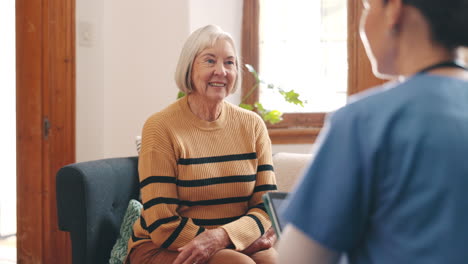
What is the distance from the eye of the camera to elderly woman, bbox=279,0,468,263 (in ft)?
1.84

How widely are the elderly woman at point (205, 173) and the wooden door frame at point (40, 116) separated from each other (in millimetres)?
1124

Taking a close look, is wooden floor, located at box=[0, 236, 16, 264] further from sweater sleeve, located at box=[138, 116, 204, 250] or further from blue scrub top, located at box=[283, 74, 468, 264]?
blue scrub top, located at box=[283, 74, 468, 264]

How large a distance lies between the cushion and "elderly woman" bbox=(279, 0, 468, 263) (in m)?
1.35

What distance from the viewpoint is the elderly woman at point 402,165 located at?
56cm

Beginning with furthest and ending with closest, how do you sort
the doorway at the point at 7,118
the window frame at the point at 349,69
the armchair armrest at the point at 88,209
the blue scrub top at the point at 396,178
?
the doorway at the point at 7,118, the window frame at the point at 349,69, the armchair armrest at the point at 88,209, the blue scrub top at the point at 396,178

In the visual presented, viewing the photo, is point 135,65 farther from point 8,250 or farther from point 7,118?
point 8,250

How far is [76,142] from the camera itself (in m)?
2.95

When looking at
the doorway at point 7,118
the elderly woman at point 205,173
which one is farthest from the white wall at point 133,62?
the elderly woman at point 205,173

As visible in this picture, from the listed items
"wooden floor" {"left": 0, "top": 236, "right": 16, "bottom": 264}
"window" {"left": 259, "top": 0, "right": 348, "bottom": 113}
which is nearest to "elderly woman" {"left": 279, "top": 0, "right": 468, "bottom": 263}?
"window" {"left": 259, "top": 0, "right": 348, "bottom": 113}

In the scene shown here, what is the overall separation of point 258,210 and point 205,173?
0.22 meters

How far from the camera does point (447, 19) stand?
60 cm

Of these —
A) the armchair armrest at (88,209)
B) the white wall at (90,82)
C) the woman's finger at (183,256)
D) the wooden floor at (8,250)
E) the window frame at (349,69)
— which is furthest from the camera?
the window frame at (349,69)

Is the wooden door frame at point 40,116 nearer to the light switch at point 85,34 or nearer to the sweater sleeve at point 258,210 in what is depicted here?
the light switch at point 85,34

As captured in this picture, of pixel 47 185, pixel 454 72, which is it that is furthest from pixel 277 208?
pixel 47 185
